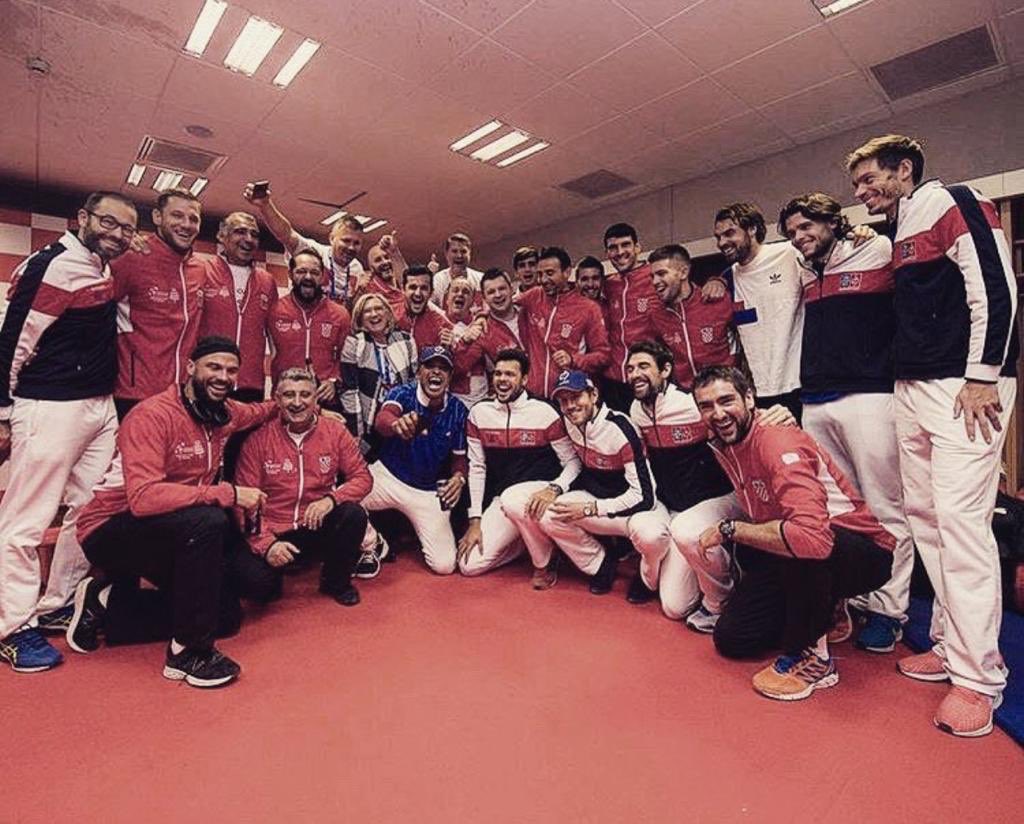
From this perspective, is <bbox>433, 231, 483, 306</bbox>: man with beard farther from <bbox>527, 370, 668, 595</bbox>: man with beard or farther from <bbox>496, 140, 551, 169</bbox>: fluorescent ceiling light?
<bbox>496, 140, 551, 169</bbox>: fluorescent ceiling light

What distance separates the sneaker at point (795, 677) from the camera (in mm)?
1979

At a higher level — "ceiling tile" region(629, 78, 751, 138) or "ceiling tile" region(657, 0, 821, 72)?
"ceiling tile" region(657, 0, 821, 72)

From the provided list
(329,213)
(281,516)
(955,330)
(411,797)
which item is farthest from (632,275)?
(329,213)

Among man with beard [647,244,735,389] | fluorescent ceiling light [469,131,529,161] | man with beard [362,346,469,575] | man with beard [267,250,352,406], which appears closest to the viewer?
man with beard [647,244,735,389]

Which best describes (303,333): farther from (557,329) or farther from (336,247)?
(557,329)

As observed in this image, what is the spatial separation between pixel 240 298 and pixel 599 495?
2244mm

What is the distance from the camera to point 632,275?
379cm

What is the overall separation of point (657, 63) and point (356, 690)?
439cm

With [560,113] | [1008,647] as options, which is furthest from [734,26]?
[1008,647]

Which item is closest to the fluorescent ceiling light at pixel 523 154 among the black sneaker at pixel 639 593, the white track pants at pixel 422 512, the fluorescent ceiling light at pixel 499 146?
the fluorescent ceiling light at pixel 499 146

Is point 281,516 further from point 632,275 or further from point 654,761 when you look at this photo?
point 632,275

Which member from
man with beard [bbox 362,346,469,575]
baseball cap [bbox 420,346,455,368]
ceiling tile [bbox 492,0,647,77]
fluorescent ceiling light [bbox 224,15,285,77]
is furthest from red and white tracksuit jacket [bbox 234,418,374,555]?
ceiling tile [bbox 492,0,647,77]

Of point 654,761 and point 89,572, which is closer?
point 654,761

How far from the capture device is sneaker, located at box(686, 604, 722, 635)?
253cm
